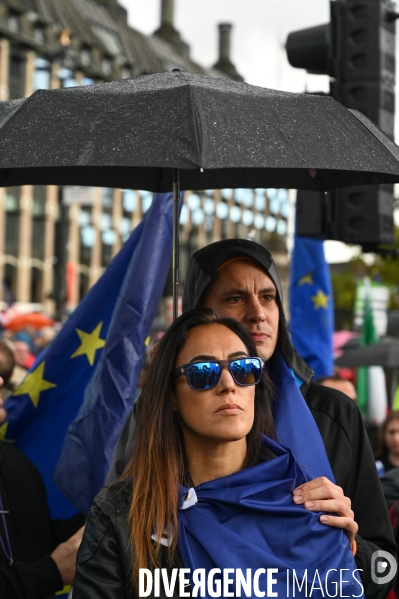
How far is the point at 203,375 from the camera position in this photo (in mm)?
2758

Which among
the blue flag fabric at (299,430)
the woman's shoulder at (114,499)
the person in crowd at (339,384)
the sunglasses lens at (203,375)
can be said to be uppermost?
the sunglasses lens at (203,375)

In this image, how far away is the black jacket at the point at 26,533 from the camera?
3771 mm

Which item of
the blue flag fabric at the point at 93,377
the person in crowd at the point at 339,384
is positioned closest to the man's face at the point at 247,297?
the blue flag fabric at the point at 93,377

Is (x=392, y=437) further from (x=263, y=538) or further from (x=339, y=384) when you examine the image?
(x=263, y=538)

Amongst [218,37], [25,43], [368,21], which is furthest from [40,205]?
[368,21]

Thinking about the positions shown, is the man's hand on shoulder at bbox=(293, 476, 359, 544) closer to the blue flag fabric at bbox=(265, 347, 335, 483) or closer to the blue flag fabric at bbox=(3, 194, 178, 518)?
the blue flag fabric at bbox=(265, 347, 335, 483)

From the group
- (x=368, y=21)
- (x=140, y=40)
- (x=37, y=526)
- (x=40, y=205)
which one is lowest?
(x=37, y=526)

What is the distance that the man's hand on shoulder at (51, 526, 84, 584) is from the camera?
3873mm

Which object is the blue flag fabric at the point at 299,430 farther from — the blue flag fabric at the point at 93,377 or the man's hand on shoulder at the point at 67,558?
the blue flag fabric at the point at 93,377

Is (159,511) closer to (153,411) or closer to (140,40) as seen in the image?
(153,411)

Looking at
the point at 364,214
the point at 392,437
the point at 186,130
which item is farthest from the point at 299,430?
the point at 392,437

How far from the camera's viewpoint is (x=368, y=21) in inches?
220

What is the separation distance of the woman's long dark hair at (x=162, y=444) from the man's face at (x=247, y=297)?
0.35 m

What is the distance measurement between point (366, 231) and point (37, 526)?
7.98 ft
